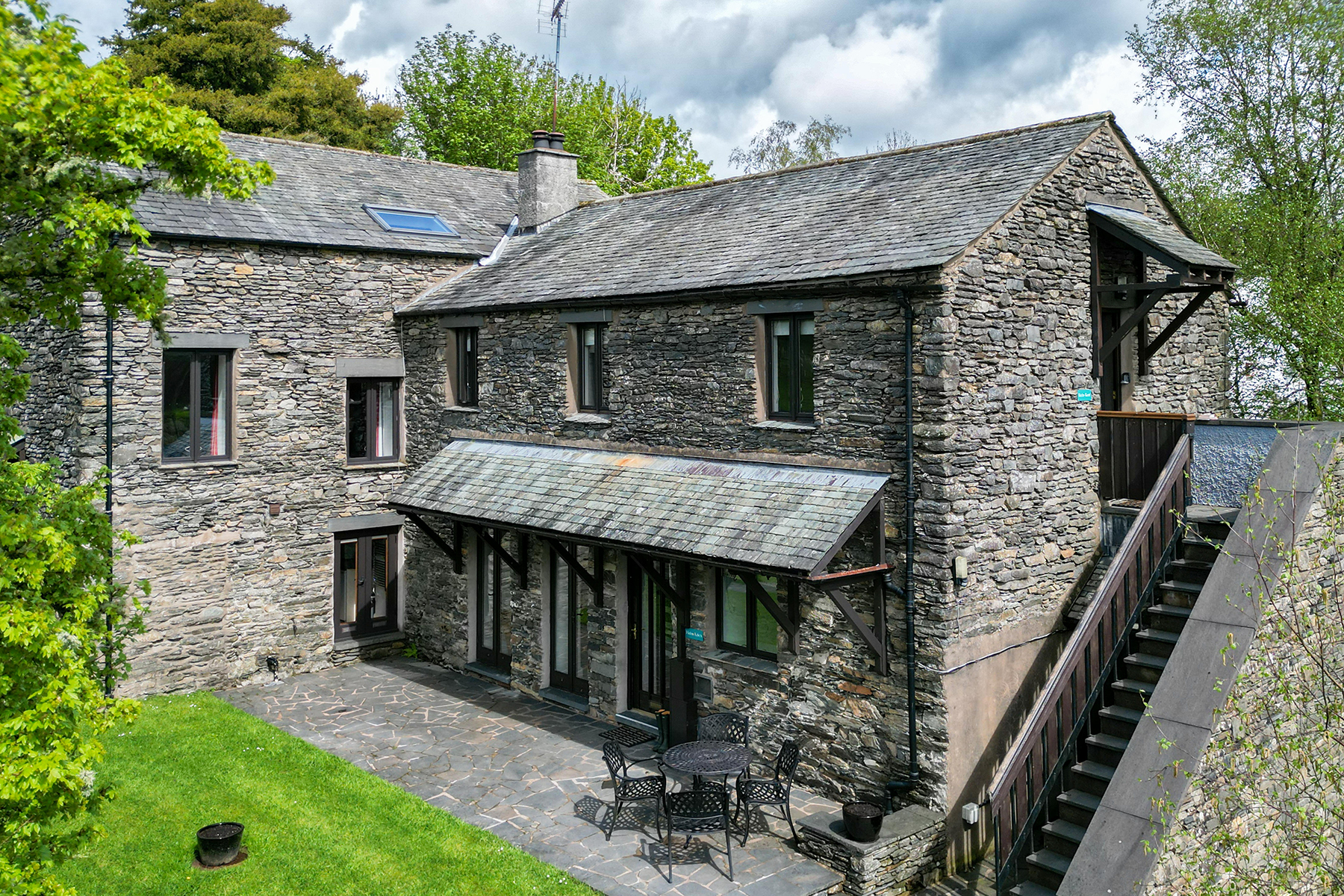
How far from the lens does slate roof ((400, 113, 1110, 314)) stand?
33.2 ft

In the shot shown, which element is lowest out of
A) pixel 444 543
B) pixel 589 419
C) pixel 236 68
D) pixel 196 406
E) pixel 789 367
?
pixel 444 543

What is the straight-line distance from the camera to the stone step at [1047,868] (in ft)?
26.2

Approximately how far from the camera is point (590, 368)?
43.7ft

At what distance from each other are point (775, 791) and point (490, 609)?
684 centimetres

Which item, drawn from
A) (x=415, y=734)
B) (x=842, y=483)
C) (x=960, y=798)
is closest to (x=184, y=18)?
(x=415, y=734)

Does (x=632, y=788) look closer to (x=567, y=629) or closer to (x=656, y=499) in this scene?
(x=656, y=499)

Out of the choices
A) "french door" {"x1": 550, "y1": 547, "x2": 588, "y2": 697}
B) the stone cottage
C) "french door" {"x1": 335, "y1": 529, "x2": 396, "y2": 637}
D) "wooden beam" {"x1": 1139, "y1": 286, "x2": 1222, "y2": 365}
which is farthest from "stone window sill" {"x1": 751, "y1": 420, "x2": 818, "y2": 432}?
"french door" {"x1": 335, "y1": 529, "x2": 396, "y2": 637}

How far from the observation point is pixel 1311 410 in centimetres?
1684

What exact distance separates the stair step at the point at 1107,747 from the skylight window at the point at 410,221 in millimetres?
12801

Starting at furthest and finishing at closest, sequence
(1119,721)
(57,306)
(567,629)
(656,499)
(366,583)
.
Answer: (366,583) < (567,629) < (656,499) < (1119,721) < (57,306)

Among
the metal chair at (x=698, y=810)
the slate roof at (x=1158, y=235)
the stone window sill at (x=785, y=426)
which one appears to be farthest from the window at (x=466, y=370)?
the slate roof at (x=1158, y=235)

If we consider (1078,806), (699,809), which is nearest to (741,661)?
(699,809)

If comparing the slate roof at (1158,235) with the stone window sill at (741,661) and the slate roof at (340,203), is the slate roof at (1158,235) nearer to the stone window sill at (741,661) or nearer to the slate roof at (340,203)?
the stone window sill at (741,661)

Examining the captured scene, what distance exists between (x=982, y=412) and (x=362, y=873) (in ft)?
23.4
